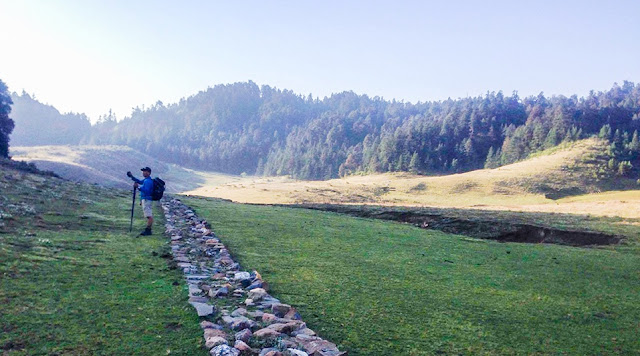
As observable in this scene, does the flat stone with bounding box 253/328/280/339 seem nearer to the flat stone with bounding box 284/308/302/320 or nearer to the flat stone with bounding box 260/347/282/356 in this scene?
the flat stone with bounding box 260/347/282/356

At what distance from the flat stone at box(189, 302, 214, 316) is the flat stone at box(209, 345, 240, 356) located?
1.50 metres

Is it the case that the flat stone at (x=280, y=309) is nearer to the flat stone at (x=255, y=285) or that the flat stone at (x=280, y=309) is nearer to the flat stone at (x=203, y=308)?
the flat stone at (x=203, y=308)

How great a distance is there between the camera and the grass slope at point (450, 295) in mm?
6520

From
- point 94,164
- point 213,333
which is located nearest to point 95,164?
point 94,164

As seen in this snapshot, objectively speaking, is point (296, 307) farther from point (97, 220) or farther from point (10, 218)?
point (97, 220)

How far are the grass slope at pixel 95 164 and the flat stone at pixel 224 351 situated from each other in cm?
9254

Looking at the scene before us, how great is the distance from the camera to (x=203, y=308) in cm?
703

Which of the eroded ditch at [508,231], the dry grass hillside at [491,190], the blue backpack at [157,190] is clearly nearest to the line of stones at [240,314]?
the blue backpack at [157,190]

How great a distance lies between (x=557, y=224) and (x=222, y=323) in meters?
26.7

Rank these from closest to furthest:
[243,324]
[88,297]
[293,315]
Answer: [243,324], [293,315], [88,297]

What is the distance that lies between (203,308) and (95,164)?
150702mm

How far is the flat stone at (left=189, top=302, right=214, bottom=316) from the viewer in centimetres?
684

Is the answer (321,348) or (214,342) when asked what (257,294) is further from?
(321,348)

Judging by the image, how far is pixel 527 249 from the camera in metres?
17.6
